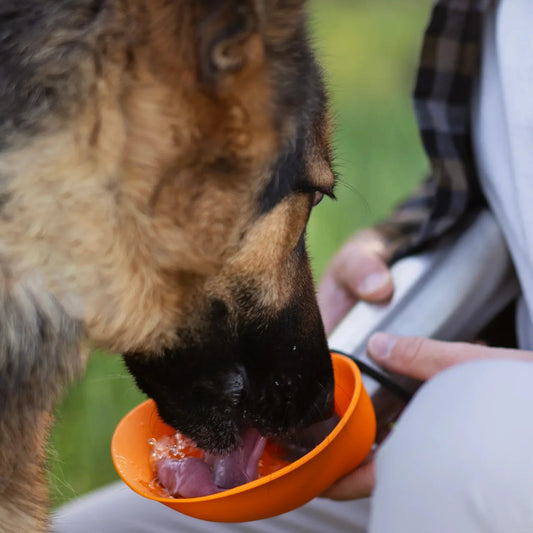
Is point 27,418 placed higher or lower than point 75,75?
lower

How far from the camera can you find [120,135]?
102 cm

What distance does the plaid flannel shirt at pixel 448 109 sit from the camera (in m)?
1.64

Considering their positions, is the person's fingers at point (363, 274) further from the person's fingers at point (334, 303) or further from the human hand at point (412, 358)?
the human hand at point (412, 358)

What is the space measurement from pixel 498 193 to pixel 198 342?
67cm

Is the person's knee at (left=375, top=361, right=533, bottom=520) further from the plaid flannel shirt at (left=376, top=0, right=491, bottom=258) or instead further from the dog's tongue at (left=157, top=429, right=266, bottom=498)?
the plaid flannel shirt at (left=376, top=0, right=491, bottom=258)

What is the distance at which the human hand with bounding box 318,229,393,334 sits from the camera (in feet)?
5.54

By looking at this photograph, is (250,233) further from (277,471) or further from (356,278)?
(356,278)

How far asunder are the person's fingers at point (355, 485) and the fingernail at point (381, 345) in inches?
7.9

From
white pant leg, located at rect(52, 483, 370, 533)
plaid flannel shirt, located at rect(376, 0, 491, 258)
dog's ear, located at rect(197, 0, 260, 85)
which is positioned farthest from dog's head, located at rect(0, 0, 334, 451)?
plaid flannel shirt, located at rect(376, 0, 491, 258)

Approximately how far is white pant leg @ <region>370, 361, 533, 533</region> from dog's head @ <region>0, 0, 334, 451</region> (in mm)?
316

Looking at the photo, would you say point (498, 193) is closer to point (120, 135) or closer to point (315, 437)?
point (315, 437)

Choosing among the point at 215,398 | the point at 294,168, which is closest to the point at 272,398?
the point at 215,398

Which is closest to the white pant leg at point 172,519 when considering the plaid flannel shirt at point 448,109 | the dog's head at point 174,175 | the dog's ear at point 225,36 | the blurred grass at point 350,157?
the blurred grass at point 350,157

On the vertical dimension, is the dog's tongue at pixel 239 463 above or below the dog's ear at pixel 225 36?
below
